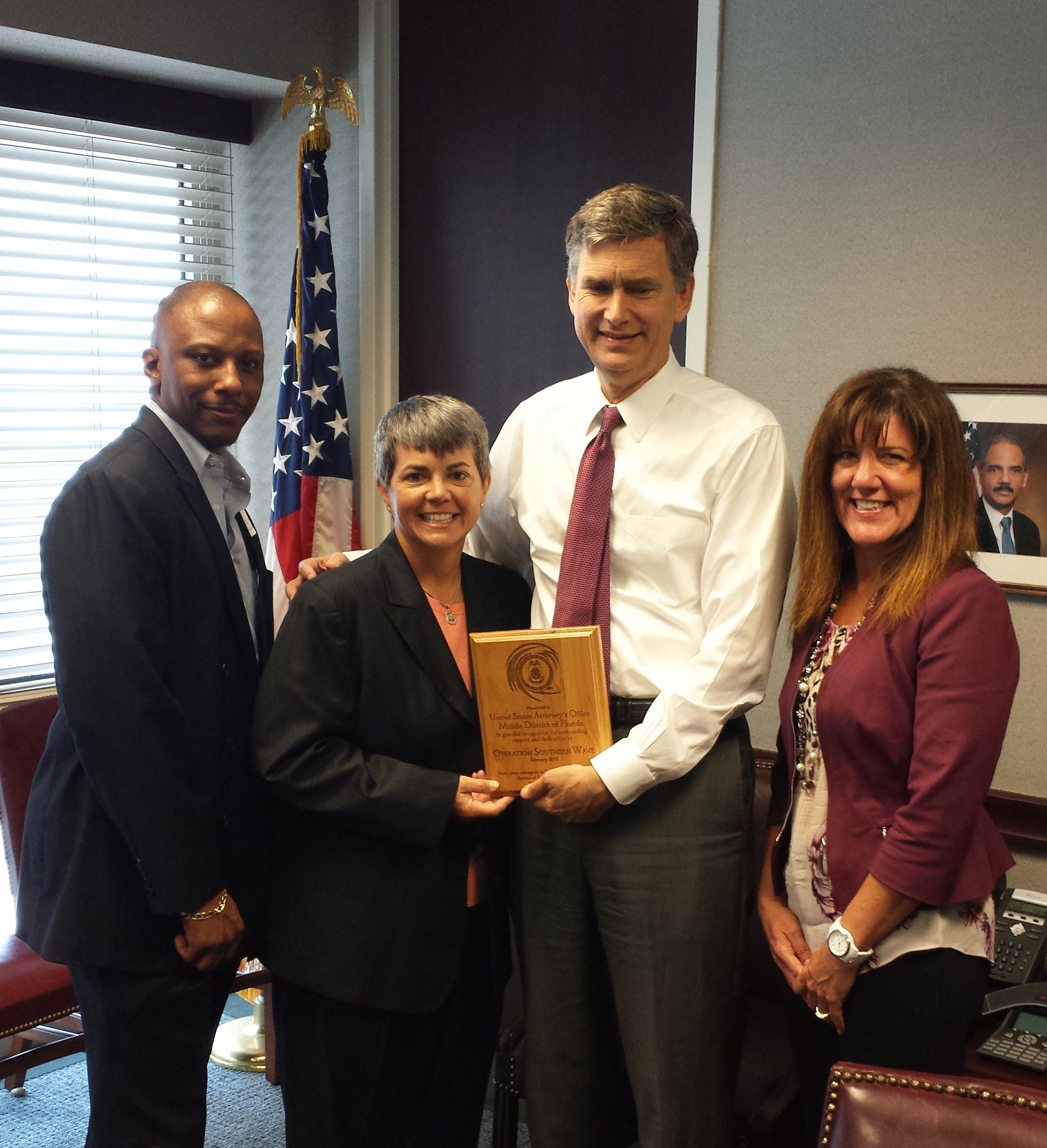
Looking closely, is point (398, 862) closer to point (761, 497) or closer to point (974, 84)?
point (761, 497)

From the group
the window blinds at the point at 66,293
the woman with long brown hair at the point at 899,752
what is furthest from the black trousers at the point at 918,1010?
the window blinds at the point at 66,293

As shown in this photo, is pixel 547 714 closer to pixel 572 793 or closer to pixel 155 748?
pixel 572 793

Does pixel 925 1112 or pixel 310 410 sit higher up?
pixel 310 410

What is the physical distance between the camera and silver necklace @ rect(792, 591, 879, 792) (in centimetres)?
164

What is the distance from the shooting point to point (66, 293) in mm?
3434

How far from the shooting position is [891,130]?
2.46m

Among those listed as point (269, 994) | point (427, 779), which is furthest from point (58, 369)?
A: point (427, 779)

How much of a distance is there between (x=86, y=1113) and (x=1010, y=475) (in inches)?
102

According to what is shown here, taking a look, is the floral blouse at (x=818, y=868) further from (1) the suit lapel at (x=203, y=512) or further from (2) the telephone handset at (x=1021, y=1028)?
(1) the suit lapel at (x=203, y=512)

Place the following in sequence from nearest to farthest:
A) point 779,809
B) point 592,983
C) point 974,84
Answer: point 779,809 < point 592,983 < point 974,84

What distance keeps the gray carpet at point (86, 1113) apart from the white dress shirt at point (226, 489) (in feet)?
4.63

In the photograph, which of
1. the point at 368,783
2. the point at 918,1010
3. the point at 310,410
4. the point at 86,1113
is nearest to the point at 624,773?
the point at 368,783

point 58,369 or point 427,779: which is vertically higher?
point 58,369

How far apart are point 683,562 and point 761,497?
0.16 m
